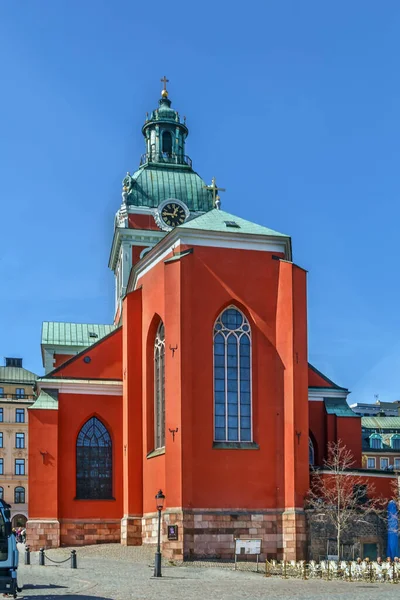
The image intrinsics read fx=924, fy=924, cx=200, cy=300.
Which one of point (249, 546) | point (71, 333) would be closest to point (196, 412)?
point (249, 546)

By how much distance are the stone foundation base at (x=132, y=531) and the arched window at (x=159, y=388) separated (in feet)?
12.2

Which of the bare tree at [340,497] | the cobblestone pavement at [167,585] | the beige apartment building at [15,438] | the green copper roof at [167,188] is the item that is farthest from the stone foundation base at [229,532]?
the beige apartment building at [15,438]

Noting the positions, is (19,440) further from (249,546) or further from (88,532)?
(249,546)

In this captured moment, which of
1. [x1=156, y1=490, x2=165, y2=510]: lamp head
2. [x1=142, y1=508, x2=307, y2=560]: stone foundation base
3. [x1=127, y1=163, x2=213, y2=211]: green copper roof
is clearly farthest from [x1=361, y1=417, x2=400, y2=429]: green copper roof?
[x1=156, y1=490, x2=165, y2=510]: lamp head

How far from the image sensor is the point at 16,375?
99.6 metres

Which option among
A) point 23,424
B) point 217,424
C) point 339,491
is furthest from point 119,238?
point 23,424

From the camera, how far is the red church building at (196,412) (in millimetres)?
37062

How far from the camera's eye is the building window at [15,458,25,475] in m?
91.6

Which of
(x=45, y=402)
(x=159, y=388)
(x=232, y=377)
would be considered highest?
(x=232, y=377)

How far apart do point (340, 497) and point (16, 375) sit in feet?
222

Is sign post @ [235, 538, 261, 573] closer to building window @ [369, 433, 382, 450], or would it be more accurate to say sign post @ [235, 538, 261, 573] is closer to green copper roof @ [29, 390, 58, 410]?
green copper roof @ [29, 390, 58, 410]

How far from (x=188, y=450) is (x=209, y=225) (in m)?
9.88

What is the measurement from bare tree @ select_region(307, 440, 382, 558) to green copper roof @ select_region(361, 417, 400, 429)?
168 ft

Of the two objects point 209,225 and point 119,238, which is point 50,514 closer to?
point 209,225
